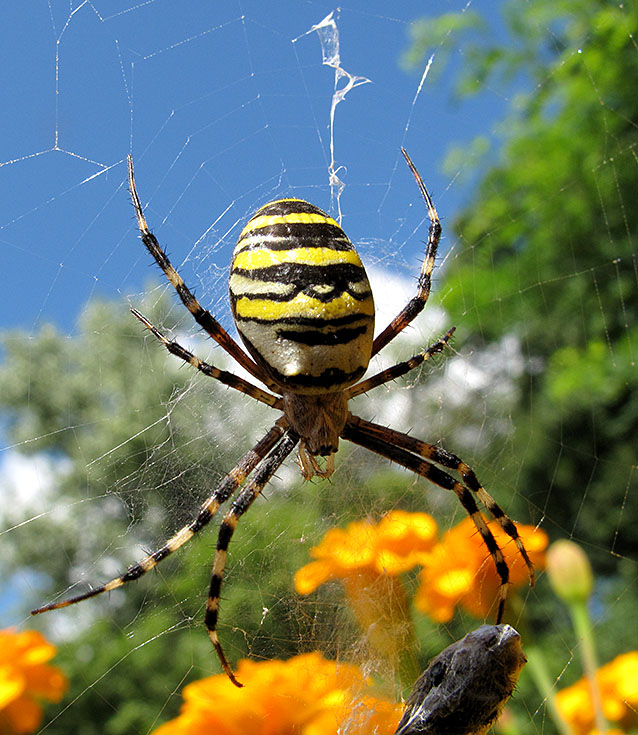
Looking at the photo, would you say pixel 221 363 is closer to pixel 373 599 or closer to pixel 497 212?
pixel 373 599

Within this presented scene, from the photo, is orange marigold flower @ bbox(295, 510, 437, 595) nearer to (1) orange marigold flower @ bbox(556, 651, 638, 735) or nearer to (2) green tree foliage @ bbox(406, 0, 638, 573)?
(1) orange marigold flower @ bbox(556, 651, 638, 735)

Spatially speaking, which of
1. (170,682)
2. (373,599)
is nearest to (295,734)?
(373,599)

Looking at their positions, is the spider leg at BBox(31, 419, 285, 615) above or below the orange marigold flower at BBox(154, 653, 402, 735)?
above

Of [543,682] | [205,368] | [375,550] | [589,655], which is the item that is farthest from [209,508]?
[589,655]

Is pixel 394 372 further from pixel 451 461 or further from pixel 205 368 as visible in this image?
pixel 205 368

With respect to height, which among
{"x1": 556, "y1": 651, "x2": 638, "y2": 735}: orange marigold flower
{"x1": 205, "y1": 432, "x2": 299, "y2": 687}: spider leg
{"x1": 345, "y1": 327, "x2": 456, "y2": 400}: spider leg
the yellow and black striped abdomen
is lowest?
{"x1": 556, "y1": 651, "x2": 638, "y2": 735}: orange marigold flower

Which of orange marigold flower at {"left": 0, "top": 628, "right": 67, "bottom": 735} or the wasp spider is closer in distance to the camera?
orange marigold flower at {"left": 0, "top": 628, "right": 67, "bottom": 735}

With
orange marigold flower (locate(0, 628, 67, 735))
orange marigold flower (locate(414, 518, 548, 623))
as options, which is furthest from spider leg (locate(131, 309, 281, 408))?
orange marigold flower (locate(0, 628, 67, 735))
